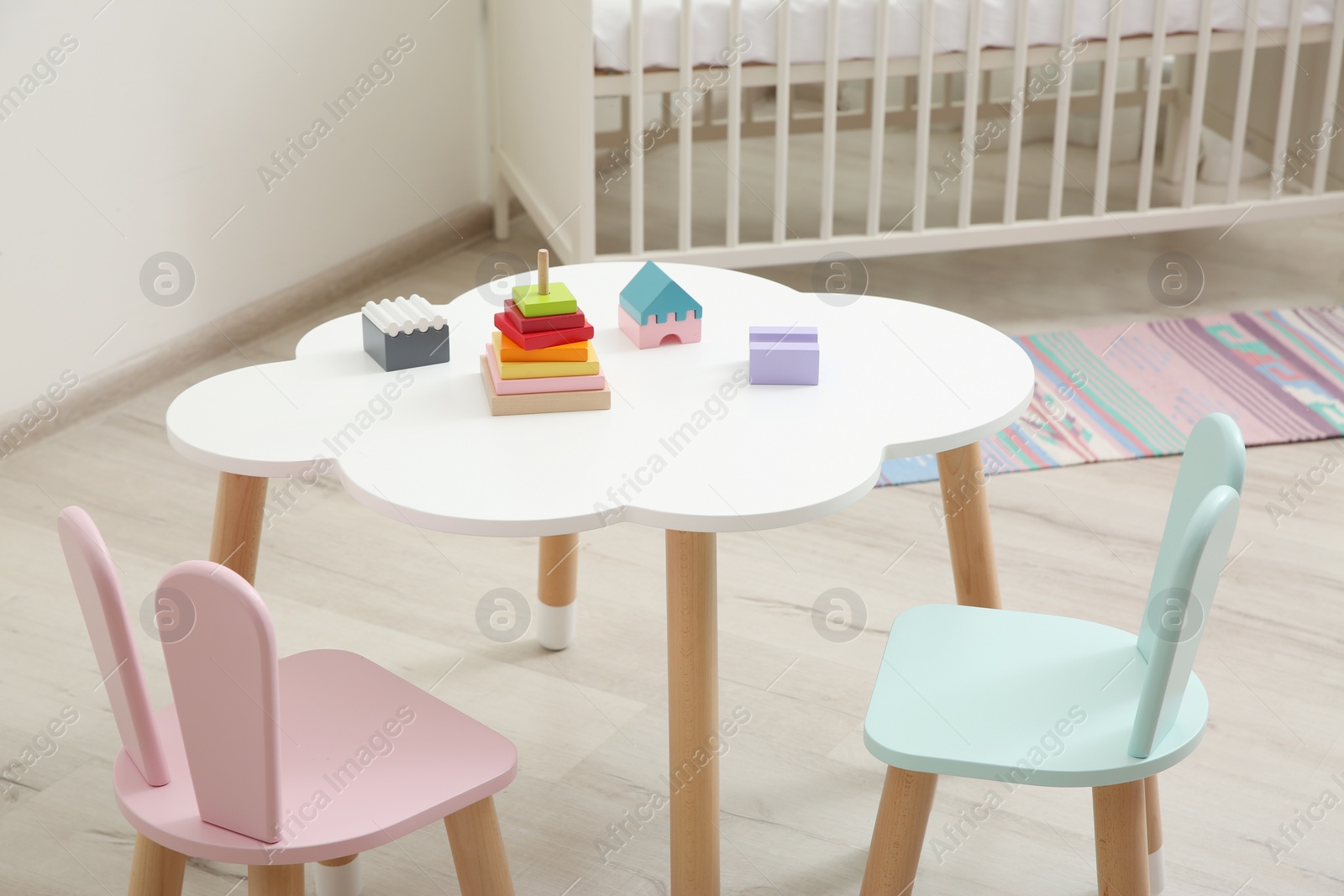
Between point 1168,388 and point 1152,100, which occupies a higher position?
point 1152,100

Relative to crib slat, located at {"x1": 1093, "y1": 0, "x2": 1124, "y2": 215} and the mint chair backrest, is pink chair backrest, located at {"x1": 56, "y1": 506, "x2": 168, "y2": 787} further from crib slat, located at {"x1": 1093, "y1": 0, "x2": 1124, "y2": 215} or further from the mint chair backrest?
crib slat, located at {"x1": 1093, "y1": 0, "x2": 1124, "y2": 215}

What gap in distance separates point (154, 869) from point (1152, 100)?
7.73ft

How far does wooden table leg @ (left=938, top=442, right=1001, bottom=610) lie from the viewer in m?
1.44

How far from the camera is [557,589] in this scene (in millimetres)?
1771

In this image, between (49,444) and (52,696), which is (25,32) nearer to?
(49,444)

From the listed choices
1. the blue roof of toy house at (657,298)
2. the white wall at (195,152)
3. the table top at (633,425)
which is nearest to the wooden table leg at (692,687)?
the table top at (633,425)

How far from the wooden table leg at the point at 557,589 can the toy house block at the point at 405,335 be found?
0.40m

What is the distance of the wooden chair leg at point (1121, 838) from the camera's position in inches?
43.6

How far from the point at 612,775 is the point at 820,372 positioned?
0.54 meters

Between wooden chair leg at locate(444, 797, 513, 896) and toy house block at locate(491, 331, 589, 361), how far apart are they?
41 cm

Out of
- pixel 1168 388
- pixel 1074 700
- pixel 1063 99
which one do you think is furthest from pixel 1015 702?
pixel 1063 99

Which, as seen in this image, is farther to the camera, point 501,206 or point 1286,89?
point 501,206

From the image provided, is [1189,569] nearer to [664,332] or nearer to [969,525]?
[969,525]

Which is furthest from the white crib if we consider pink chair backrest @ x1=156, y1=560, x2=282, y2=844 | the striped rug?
pink chair backrest @ x1=156, y1=560, x2=282, y2=844
